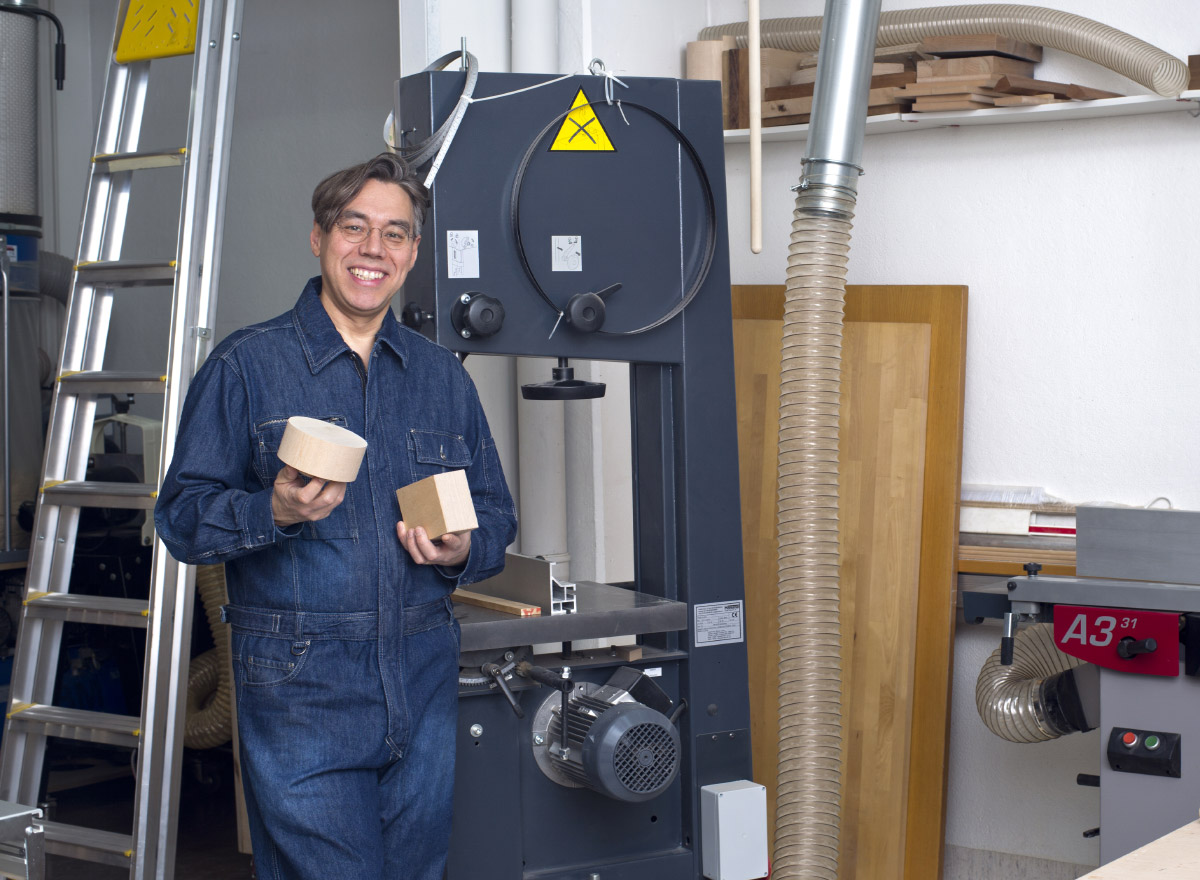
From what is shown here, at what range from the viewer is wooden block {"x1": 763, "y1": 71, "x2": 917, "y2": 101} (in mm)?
2775

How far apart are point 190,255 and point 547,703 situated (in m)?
1.27

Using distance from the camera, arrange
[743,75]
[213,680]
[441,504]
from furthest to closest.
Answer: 1. [213,680]
2. [743,75]
3. [441,504]

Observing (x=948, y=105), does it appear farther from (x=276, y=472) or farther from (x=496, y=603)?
(x=276, y=472)

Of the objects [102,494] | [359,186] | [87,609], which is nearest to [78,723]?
[87,609]

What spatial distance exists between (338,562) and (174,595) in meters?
1.04

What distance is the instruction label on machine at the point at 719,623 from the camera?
223cm

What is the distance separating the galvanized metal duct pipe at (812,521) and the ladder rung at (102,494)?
1.32 metres

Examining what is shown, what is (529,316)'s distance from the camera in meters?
2.08

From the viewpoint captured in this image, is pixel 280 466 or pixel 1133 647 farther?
pixel 1133 647

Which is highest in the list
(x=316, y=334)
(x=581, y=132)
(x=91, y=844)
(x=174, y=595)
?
(x=581, y=132)

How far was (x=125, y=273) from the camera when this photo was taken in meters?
2.71

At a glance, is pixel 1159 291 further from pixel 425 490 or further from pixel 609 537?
pixel 425 490

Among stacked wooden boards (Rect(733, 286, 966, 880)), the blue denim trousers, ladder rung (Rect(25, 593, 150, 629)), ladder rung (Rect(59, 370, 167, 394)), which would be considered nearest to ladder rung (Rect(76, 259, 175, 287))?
ladder rung (Rect(59, 370, 167, 394))

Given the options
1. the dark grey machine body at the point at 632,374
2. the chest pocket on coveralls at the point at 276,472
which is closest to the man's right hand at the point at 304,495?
the chest pocket on coveralls at the point at 276,472
